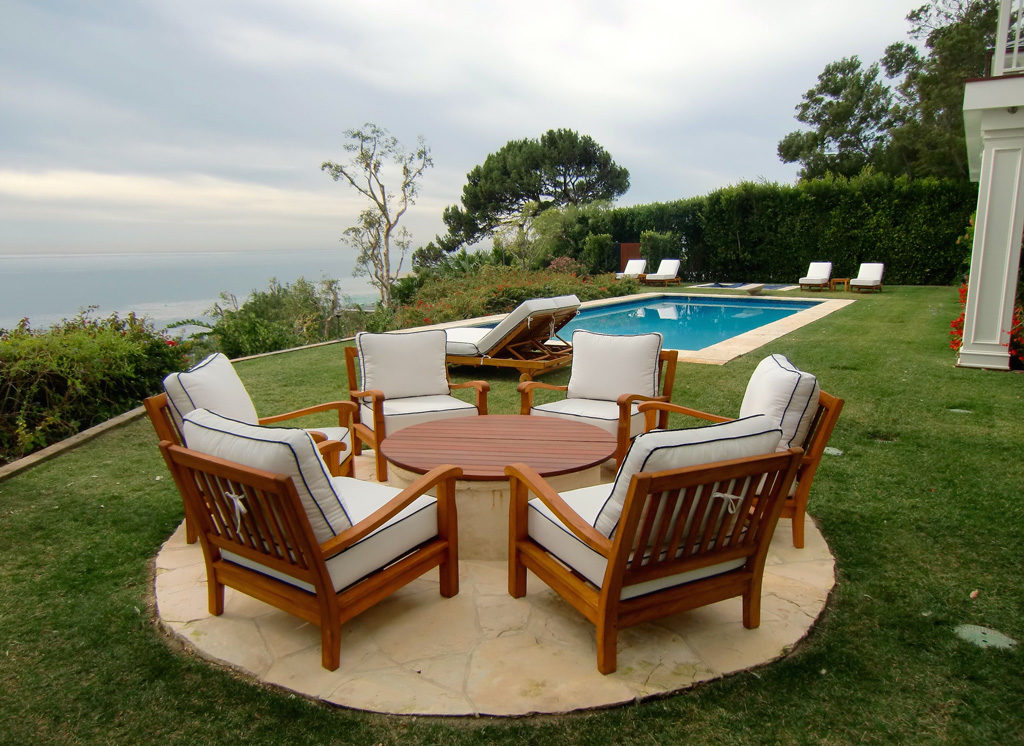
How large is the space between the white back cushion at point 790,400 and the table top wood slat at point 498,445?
80 centimetres

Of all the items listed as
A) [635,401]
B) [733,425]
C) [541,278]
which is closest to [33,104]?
[541,278]

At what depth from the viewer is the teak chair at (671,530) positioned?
1.91 metres

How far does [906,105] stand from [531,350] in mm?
31409

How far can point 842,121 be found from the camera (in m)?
31.2

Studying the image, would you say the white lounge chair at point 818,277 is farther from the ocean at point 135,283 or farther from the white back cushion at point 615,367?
the white back cushion at point 615,367

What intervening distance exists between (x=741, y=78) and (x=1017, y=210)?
9488 millimetres

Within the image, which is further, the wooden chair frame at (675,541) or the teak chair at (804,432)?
the teak chair at (804,432)

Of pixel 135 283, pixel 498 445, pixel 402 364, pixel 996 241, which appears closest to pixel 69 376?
pixel 402 364

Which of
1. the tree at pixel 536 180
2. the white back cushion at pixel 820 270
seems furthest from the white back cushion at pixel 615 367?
the tree at pixel 536 180

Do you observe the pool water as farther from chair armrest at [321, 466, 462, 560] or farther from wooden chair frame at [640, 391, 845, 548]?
chair armrest at [321, 466, 462, 560]

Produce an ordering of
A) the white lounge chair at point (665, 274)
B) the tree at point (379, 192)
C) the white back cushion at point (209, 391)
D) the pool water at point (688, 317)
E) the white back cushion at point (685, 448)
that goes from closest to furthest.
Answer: the white back cushion at point (685, 448) → the white back cushion at point (209, 391) → the pool water at point (688, 317) → the white lounge chair at point (665, 274) → the tree at point (379, 192)

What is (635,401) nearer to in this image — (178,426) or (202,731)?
(178,426)

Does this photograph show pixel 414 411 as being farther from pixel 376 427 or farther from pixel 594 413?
pixel 594 413

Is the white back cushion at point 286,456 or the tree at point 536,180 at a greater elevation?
the tree at point 536,180
